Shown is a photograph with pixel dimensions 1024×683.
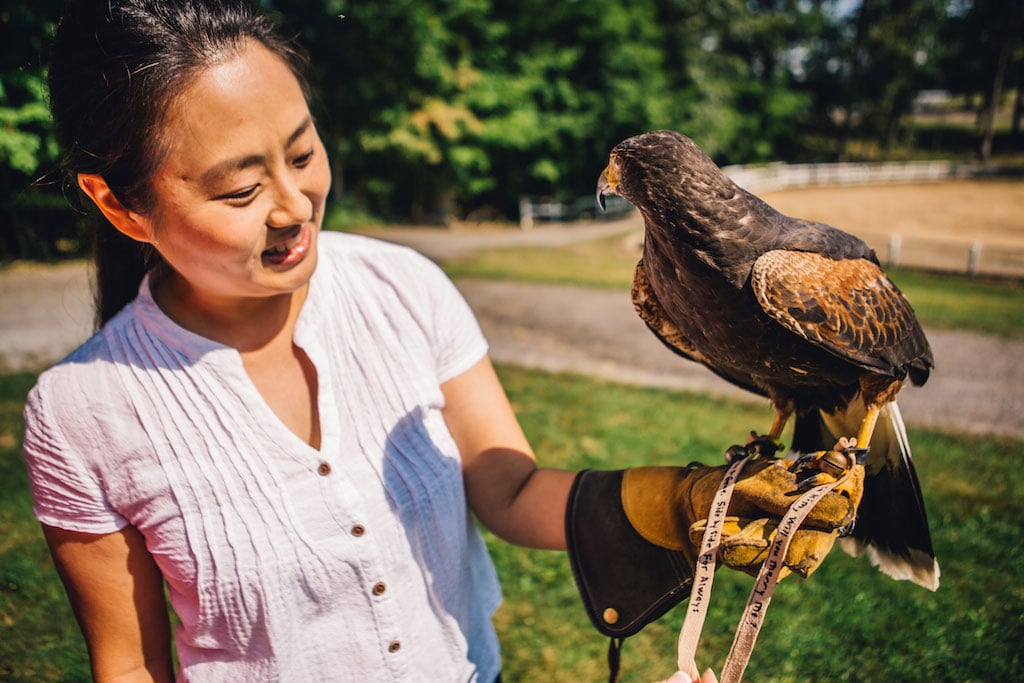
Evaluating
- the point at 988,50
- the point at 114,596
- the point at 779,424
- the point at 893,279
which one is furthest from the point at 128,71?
the point at 988,50

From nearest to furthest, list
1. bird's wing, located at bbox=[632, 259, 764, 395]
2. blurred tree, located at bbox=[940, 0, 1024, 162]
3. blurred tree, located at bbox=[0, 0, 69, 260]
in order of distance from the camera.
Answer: bird's wing, located at bbox=[632, 259, 764, 395] → blurred tree, located at bbox=[0, 0, 69, 260] → blurred tree, located at bbox=[940, 0, 1024, 162]

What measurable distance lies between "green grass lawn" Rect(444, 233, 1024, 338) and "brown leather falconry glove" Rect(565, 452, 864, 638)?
7646mm

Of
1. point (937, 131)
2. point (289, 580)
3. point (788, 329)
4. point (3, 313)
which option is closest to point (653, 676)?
point (788, 329)

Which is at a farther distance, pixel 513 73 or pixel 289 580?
pixel 513 73

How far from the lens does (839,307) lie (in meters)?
1.94

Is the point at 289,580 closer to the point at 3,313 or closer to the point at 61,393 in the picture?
the point at 61,393

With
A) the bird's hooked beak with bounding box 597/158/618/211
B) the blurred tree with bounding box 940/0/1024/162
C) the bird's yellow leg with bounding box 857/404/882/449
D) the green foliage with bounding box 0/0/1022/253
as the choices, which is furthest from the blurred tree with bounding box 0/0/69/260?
the blurred tree with bounding box 940/0/1024/162

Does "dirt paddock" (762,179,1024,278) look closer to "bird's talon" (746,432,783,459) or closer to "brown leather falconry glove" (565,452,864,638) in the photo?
"bird's talon" (746,432,783,459)

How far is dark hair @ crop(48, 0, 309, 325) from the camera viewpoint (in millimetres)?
1266

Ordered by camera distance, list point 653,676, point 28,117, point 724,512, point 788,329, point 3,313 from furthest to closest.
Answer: point 3,313 < point 28,117 < point 653,676 < point 788,329 < point 724,512

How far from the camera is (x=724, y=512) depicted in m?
1.41

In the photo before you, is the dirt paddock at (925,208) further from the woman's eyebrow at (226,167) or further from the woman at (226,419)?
the woman's eyebrow at (226,167)

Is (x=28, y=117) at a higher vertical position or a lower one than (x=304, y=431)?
higher

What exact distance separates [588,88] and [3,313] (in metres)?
19.8
